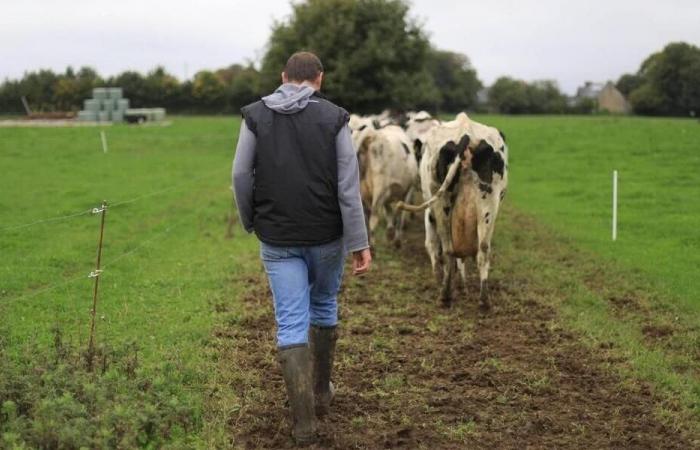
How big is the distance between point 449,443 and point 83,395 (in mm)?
2394

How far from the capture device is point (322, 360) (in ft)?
18.3

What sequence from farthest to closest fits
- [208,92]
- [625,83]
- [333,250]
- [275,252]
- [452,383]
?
[625,83] → [208,92] → [452,383] → [333,250] → [275,252]

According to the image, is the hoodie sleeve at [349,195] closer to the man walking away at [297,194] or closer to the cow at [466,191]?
the man walking away at [297,194]

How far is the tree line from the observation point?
26.3 m

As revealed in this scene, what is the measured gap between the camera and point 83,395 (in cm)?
506

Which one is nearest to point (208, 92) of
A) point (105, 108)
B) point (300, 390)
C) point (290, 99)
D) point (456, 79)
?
point (105, 108)

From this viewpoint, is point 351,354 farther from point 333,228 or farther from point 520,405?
point 333,228

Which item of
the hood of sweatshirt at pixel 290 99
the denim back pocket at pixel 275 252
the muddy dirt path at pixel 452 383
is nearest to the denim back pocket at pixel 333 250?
the denim back pocket at pixel 275 252

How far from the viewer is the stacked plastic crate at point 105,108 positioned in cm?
4447

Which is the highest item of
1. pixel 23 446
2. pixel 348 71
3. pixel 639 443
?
pixel 348 71

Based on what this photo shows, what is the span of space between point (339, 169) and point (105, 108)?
4367cm

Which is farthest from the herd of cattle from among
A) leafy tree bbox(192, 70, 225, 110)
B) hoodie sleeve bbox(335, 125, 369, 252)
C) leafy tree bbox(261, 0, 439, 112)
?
leafy tree bbox(192, 70, 225, 110)

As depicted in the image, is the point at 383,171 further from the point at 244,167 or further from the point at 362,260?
the point at 244,167

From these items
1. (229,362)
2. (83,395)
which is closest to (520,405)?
(229,362)
